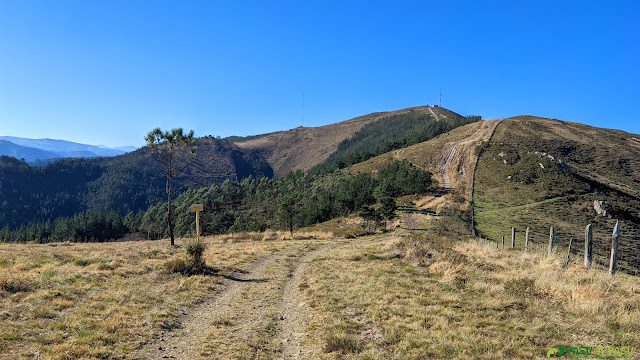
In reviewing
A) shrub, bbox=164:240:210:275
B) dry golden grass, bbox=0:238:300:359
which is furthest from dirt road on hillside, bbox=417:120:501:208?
dry golden grass, bbox=0:238:300:359

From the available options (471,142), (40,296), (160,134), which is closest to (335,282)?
(40,296)

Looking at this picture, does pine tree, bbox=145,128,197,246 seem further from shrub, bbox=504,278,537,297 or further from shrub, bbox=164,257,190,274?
shrub, bbox=504,278,537,297

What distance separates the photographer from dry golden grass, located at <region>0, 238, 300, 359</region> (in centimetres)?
649

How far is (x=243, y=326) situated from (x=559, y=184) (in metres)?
60.9

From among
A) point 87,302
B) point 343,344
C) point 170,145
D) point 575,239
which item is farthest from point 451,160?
point 87,302

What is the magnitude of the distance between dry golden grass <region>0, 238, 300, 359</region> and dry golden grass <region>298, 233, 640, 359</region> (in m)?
4.22

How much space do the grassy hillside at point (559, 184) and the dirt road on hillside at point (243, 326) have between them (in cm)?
1853

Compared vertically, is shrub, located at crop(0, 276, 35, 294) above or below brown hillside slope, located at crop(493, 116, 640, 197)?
below

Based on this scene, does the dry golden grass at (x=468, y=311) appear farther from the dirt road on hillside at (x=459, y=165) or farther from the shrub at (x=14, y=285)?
the dirt road on hillside at (x=459, y=165)

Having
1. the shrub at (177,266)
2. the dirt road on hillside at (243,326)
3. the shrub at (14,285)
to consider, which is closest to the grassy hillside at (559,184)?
the dirt road on hillside at (243,326)

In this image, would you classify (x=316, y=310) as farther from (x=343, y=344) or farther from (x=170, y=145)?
(x=170, y=145)

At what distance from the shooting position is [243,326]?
817 cm

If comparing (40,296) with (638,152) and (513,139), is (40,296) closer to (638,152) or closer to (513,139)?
(513,139)

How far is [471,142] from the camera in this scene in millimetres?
84062
